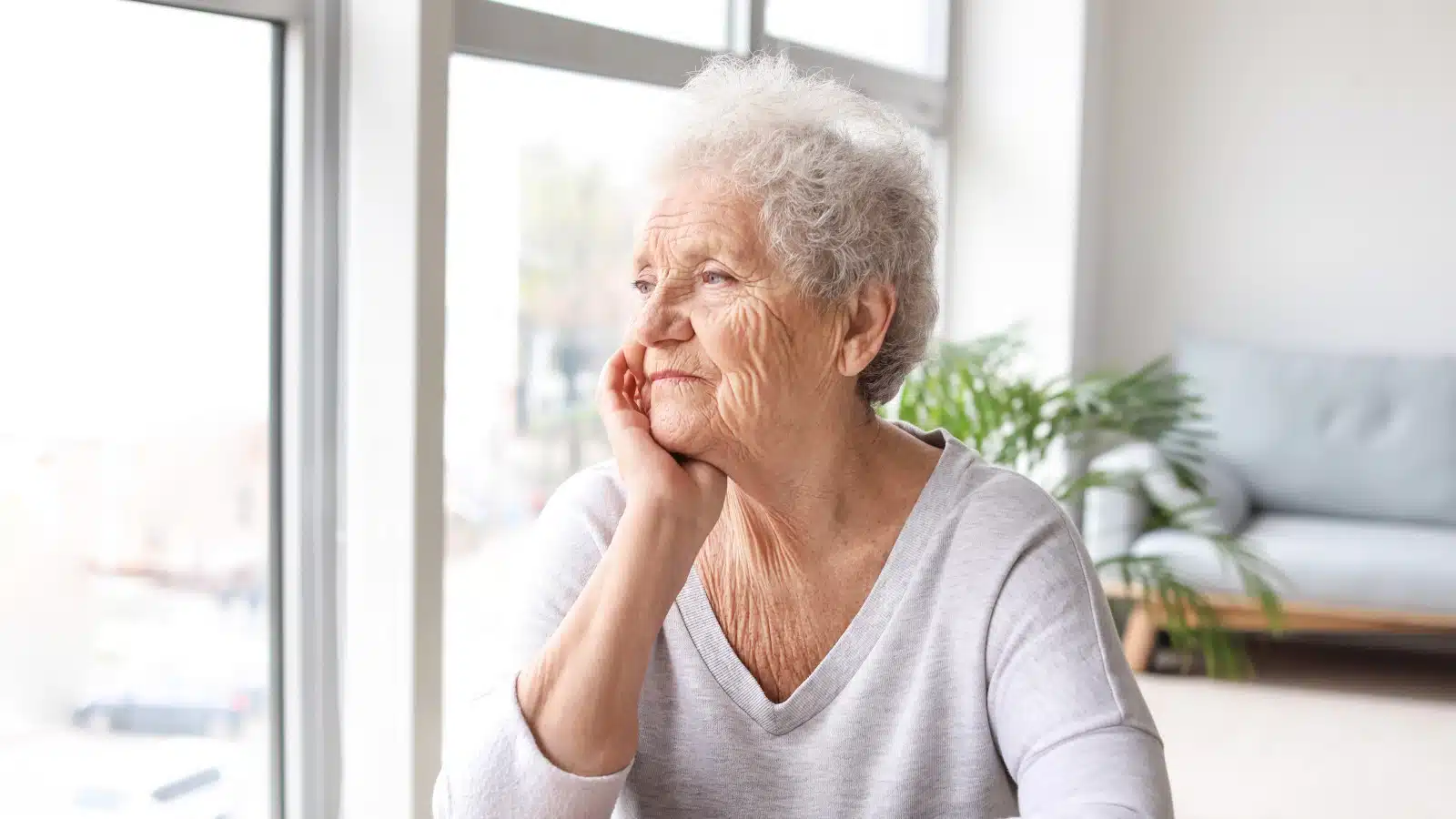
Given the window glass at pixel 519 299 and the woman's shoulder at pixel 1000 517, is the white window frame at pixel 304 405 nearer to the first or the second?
the window glass at pixel 519 299

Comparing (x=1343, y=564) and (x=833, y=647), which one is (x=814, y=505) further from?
(x=1343, y=564)

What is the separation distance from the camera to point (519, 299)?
8.48 feet

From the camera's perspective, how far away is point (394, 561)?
2053 millimetres

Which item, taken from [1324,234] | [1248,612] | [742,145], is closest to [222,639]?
[742,145]

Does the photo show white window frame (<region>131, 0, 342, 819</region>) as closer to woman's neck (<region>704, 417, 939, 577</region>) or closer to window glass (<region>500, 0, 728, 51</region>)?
window glass (<region>500, 0, 728, 51</region>)

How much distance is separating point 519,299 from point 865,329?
4.08ft

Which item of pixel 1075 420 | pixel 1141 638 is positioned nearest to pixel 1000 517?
pixel 1075 420

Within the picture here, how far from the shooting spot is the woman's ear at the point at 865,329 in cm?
144

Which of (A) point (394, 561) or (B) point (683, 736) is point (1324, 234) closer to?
(A) point (394, 561)

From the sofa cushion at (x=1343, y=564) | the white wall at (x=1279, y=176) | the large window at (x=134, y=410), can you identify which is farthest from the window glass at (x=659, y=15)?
the white wall at (x=1279, y=176)

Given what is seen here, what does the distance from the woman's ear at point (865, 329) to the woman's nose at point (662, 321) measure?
158mm

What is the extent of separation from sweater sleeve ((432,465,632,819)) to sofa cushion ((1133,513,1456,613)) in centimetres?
297

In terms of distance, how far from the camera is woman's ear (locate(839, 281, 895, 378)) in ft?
4.74

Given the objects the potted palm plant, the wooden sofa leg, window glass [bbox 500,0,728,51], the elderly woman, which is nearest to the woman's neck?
the elderly woman
